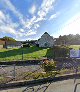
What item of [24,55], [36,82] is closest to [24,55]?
[24,55]

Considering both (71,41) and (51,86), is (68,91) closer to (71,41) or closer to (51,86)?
(51,86)

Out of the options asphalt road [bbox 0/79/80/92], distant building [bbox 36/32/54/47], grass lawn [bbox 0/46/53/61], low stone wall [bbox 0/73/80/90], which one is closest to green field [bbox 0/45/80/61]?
grass lawn [bbox 0/46/53/61]

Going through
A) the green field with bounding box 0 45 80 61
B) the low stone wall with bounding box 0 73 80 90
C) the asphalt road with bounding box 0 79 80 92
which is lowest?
the asphalt road with bounding box 0 79 80 92

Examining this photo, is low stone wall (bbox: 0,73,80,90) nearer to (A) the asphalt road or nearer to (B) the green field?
(A) the asphalt road

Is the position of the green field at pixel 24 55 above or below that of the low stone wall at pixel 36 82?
above

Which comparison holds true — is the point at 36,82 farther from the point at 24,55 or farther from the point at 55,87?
the point at 24,55

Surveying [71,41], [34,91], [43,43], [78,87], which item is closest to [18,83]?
[34,91]

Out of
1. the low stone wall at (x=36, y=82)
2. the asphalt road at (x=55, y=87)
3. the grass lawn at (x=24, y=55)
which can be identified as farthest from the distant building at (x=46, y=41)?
the asphalt road at (x=55, y=87)

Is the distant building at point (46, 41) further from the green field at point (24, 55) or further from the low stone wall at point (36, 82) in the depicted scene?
the low stone wall at point (36, 82)

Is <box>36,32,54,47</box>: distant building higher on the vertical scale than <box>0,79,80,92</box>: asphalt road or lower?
higher

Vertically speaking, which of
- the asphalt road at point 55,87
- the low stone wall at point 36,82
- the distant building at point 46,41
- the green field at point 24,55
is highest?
the distant building at point 46,41

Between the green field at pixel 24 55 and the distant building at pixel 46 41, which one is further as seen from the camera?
the distant building at pixel 46 41

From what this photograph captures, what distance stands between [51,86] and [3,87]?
9.00 ft

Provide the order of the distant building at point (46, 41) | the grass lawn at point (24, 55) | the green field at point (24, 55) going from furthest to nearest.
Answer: the distant building at point (46, 41), the grass lawn at point (24, 55), the green field at point (24, 55)
